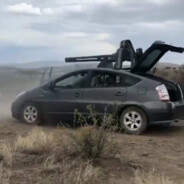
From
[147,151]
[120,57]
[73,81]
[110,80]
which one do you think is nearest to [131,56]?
[120,57]

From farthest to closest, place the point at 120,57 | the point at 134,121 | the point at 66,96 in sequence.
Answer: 1. the point at 120,57
2. the point at 66,96
3. the point at 134,121

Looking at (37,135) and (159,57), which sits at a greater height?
(159,57)

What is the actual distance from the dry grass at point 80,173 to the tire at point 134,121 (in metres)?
4.35

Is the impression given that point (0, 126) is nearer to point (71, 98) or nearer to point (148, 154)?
point (71, 98)

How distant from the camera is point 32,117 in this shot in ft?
43.2

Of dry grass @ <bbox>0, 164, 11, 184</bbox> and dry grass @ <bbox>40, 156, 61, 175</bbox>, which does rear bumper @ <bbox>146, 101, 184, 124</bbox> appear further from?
dry grass @ <bbox>0, 164, 11, 184</bbox>

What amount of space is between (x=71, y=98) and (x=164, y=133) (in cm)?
237

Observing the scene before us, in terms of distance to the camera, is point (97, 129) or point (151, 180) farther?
point (97, 129)

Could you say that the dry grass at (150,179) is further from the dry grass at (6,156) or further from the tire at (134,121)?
the tire at (134,121)

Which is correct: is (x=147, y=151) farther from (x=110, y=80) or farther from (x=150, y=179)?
(x=110, y=80)

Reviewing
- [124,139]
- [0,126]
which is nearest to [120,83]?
[124,139]

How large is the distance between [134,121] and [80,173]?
5.31 meters

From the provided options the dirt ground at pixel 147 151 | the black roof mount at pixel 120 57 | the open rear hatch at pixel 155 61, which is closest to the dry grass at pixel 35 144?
the dirt ground at pixel 147 151

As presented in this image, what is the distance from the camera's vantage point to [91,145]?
26.2 feet
